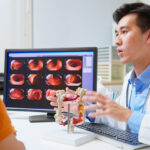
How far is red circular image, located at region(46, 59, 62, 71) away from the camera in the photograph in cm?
133

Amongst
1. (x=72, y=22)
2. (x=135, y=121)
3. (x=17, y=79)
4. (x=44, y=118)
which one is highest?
(x=72, y=22)

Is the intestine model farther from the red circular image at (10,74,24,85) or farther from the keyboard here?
the red circular image at (10,74,24,85)

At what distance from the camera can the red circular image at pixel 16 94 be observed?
1.39 m

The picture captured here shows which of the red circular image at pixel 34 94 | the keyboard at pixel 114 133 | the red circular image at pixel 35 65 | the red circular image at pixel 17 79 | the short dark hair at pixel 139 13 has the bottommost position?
the keyboard at pixel 114 133

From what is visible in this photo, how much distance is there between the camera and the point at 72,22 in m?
2.65

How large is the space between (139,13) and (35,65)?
665mm

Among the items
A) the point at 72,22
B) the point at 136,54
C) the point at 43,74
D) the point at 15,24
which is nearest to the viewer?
the point at 136,54

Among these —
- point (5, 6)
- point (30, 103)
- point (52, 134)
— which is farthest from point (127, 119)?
point (5, 6)

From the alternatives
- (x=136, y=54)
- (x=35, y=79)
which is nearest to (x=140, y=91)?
(x=136, y=54)

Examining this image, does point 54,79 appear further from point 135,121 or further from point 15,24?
point 15,24

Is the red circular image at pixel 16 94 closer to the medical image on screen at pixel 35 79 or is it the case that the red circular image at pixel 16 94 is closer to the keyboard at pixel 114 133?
the medical image on screen at pixel 35 79

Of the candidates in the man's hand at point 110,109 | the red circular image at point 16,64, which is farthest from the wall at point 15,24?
the man's hand at point 110,109

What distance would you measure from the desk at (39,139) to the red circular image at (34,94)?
14 cm

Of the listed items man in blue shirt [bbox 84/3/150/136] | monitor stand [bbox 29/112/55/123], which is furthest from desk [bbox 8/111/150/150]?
man in blue shirt [bbox 84/3/150/136]
